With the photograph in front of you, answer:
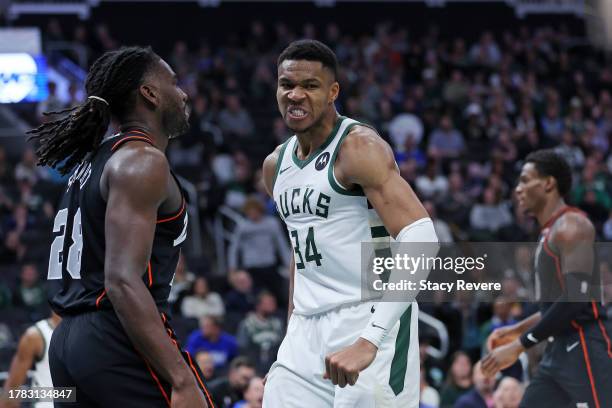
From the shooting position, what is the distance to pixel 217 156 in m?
14.2

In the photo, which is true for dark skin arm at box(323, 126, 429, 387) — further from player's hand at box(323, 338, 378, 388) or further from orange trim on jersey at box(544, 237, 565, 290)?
orange trim on jersey at box(544, 237, 565, 290)

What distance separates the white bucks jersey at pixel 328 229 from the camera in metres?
4.51

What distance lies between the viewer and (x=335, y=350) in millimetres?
4480

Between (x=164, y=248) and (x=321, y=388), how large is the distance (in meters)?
1.18

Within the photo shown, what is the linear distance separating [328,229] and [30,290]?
23.3 feet

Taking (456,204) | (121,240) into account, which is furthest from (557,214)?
(456,204)

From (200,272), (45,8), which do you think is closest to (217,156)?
(200,272)

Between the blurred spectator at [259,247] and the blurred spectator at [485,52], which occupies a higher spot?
the blurred spectator at [485,52]

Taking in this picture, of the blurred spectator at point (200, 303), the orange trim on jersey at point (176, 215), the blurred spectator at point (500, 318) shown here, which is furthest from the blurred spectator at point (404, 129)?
the orange trim on jersey at point (176, 215)

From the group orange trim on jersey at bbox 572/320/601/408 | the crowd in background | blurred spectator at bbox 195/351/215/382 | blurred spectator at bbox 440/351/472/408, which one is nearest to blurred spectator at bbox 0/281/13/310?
the crowd in background

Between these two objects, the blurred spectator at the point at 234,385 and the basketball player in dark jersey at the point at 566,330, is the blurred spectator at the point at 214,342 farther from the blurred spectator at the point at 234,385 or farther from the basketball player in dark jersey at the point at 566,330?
the basketball player in dark jersey at the point at 566,330

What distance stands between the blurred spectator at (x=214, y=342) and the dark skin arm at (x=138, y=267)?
6.21m

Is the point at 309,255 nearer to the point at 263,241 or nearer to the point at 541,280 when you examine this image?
the point at 541,280

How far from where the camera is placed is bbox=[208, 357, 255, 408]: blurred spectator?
26.4 feet
